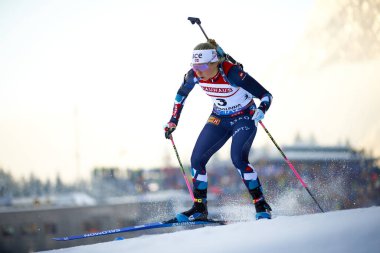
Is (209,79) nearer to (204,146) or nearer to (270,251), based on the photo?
(204,146)

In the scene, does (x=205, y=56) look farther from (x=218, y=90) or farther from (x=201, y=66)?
(x=218, y=90)

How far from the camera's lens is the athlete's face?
6977 millimetres

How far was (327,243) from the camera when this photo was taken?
4.82 meters

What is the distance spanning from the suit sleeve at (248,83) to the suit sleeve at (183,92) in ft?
2.28

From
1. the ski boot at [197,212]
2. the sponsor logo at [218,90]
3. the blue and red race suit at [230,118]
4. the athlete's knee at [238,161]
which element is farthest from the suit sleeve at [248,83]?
the ski boot at [197,212]

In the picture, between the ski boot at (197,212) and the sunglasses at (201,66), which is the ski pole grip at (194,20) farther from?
the ski boot at (197,212)

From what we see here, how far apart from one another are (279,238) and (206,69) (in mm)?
2862

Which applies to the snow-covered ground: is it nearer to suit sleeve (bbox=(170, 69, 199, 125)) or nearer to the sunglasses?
the sunglasses

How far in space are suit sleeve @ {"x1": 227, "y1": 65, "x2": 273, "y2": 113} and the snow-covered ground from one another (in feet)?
6.20

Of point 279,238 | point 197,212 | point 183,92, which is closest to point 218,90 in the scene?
point 183,92

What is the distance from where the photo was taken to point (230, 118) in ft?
24.0

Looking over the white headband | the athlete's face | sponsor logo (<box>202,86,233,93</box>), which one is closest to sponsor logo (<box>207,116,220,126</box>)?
sponsor logo (<box>202,86,233,93</box>)

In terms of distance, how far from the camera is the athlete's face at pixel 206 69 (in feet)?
22.9

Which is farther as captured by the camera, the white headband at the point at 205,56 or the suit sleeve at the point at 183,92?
the suit sleeve at the point at 183,92
